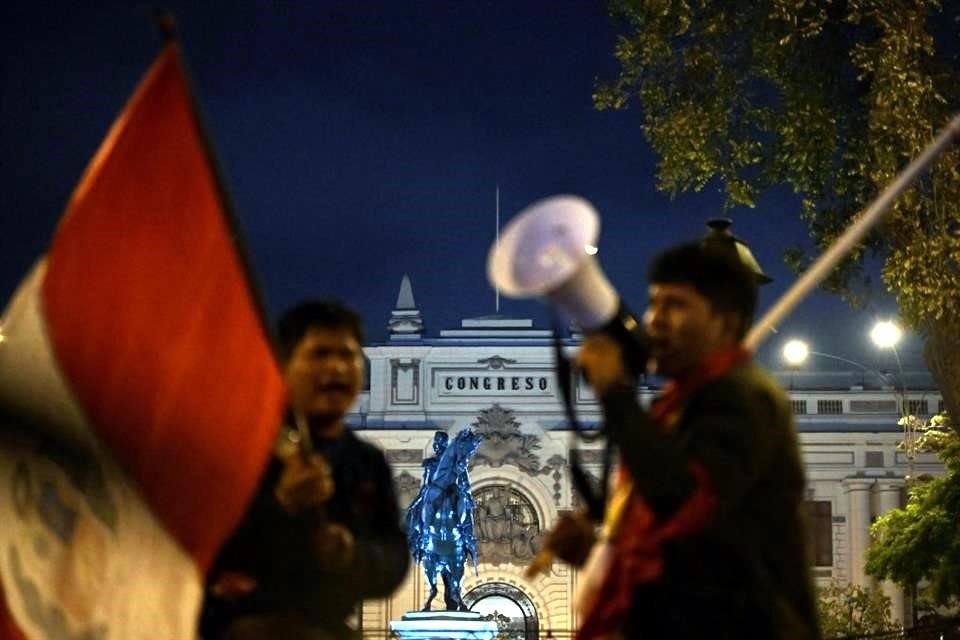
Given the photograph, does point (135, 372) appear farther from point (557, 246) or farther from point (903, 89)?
point (903, 89)

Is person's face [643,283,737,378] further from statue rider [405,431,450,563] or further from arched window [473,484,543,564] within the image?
arched window [473,484,543,564]

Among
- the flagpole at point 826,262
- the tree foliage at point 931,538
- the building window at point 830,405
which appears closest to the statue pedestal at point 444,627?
the tree foliage at point 931,538

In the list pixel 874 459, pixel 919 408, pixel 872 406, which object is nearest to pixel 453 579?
pixel 919 408

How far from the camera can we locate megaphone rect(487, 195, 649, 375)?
3.47 metres

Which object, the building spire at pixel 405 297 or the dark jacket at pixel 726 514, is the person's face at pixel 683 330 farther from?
the building spire at pixel 405 297

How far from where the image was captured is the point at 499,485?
4350 centimetres

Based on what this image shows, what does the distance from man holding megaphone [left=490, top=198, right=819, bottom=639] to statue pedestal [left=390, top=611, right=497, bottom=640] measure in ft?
62.6

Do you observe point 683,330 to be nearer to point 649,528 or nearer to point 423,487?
point 649,528

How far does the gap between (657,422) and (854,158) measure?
10.4 m

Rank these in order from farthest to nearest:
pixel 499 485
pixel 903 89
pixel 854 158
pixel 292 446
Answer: pixel 499 485 < pixel 854 158 < pixel 903 89 < pixel 292 446

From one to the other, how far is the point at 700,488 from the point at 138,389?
1.13 meters

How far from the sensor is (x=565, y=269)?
348cm

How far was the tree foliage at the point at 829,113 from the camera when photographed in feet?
41.1

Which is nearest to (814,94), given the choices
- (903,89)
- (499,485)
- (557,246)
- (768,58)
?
(768,58)
